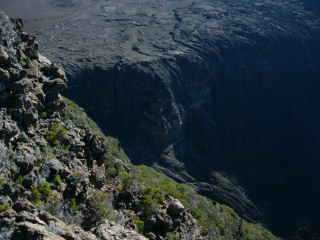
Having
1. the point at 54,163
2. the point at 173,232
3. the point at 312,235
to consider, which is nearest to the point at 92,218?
the point at 54,163

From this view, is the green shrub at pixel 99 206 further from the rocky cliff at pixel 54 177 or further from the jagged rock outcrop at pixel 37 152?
the jagged rock outcrop at pixel 37 152

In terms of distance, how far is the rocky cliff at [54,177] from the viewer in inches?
1300

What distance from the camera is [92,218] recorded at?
40.8m

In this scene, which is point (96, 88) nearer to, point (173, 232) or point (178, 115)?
point (178, 115)

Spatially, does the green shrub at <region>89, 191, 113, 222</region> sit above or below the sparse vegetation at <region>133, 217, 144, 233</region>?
above

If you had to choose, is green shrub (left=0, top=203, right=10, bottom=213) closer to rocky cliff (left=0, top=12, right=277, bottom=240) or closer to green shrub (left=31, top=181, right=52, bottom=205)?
rocky cliff (left=0, top=12, right=277, bottom=240)

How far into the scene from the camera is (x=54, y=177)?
42.2 m

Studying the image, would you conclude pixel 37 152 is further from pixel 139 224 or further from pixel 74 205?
pixel 139 224

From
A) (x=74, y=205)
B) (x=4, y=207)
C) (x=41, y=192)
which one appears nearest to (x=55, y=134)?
(x=74, y=205)

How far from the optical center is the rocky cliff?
108 feet

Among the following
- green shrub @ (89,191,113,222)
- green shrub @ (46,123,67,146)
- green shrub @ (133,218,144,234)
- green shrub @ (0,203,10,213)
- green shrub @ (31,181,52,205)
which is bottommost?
green shrub @ (133,218,144,234)

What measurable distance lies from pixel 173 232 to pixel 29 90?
12579mm

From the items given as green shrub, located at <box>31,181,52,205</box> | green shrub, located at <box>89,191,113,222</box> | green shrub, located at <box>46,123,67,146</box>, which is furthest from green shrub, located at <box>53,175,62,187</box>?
green shrub, located at <box>46,123,67,146</box>

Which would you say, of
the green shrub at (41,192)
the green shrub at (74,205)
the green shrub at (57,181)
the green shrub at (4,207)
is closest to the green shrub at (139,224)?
the green shrub at (74,205)
